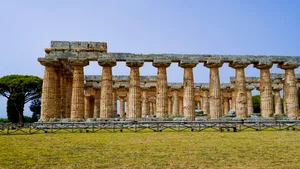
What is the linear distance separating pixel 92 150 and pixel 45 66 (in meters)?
Result: 20.5

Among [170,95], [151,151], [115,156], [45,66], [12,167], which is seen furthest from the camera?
[170,95]

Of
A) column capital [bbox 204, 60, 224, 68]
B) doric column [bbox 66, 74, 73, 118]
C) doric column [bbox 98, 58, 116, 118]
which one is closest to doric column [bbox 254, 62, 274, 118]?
column capital [bbox 204, 60, 224, 68]

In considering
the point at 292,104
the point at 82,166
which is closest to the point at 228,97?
the point at 292,104

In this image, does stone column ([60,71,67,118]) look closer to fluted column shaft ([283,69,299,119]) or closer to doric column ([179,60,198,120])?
doric column ([179,60,198,120])

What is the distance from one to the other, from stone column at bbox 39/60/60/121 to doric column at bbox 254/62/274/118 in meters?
23.9

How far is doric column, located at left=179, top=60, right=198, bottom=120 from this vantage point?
3087 cm

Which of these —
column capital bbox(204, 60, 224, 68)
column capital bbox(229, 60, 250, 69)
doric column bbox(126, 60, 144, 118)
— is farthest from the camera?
column capital bbox(229, 60, 250, 69)

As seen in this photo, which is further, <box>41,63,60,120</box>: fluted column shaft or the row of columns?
the row of columns

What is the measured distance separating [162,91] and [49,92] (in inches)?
495

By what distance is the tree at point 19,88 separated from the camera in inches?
2047

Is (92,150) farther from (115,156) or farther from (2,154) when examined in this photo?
(2,154)

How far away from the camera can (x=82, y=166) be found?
9.13 m

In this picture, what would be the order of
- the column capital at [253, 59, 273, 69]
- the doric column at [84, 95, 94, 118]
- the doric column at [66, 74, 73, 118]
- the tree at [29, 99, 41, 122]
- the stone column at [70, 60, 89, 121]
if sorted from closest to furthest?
the stone column at [70, 60, 89, 121], the column capital at [253, 59, 273, 69], the doric column at [66, 74, 73, 118], the doric column at [84, 95, 94, 118], the tree at [29, 99, 41, 122]

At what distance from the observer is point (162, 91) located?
3102cm
